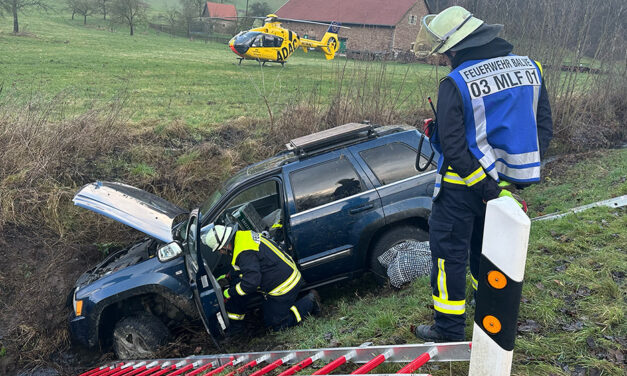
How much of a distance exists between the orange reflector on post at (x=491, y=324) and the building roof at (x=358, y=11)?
1576 inches

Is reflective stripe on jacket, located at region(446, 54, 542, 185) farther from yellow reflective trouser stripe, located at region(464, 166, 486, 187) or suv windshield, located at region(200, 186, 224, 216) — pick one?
suv windshield, located at region(200, 186, 224, 216)

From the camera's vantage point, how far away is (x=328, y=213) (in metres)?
4.92

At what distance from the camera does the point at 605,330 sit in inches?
116

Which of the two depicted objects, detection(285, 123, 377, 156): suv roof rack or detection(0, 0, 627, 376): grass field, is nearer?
detection(0, 0, 627, 376): grass field

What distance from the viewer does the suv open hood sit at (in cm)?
439

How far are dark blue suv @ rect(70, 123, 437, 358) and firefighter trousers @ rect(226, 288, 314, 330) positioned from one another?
0.30 metres

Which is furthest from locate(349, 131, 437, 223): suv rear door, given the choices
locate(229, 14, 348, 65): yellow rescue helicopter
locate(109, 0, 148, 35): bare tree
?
locate(109, 0, 148, 35): bare tree

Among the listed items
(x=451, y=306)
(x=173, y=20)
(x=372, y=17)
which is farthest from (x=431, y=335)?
(x=173, y=20)

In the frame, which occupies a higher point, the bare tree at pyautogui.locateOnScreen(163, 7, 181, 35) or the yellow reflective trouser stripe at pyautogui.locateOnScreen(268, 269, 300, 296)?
the bare tree at pyautogui.locateOnScreen(163, 7, 181, 35)

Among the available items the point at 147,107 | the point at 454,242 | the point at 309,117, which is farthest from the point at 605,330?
the point at 147,107

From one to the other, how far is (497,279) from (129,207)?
13.0ft

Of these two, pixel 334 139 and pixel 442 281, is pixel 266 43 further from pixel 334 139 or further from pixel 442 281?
pixel 442 281

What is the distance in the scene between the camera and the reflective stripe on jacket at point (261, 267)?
4.37m

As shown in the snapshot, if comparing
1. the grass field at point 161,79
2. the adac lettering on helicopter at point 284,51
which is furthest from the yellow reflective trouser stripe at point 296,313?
the adac lettering on helicopter at point 284,51
